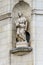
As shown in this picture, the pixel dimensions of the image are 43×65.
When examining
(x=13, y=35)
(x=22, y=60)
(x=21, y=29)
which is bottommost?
(x=22, y=60)

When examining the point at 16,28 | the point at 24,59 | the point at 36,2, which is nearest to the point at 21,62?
the point at 24,59

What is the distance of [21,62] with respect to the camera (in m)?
15.3

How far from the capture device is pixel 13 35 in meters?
15.7

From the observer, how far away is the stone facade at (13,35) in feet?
50.0

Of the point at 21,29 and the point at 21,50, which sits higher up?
the point at 21,29

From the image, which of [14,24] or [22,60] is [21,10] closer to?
[14,24]

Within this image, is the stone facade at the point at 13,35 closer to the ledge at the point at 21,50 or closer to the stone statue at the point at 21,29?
the ledge at the point at 21,50

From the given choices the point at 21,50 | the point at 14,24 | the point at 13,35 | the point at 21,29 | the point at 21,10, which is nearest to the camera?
the point at 21,50

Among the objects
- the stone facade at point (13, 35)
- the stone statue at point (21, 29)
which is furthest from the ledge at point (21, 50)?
the stone statue at point (21, 29)

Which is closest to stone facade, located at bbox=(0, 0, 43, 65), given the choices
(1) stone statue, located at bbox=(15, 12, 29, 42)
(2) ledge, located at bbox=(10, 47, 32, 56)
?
(2) ledge, located at bbox=(10, 47, 32, 56)

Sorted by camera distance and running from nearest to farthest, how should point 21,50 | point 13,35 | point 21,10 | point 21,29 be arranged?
1. point 21,50
2. point 21,29
3. point 13,35
4. point 21,10

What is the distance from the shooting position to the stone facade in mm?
15242

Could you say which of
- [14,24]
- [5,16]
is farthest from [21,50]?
[5,16]

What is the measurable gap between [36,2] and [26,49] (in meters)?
1.75
